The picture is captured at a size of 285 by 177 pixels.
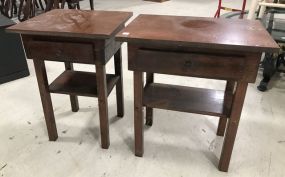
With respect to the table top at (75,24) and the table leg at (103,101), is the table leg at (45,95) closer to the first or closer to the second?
the table top at (75,24)

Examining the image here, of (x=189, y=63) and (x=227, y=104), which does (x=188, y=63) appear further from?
(x=227, y=104)

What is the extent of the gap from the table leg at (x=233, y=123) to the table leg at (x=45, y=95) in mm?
971

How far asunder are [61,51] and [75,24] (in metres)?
0.15

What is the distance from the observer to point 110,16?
1379 millimetres

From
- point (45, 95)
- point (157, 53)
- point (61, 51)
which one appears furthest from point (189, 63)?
point (45, 95)

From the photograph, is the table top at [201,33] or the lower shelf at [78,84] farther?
the lower shelf at [78,84]

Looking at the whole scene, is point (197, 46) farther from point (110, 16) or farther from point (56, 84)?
point (56, 84)

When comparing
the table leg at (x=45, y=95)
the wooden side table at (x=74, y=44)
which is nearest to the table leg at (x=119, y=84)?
the wooden side table at (x=74, y=44)

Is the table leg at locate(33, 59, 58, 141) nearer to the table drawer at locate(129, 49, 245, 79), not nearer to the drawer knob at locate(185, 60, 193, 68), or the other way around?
the table drawer at locate(129, 49, 245, 79)

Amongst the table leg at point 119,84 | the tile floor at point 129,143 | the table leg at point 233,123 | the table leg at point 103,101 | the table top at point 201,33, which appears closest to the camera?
the table top at point 201,33

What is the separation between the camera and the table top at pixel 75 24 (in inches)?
44.2

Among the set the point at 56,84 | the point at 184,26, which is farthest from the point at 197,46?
the point at 56,84

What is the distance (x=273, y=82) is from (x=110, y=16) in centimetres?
162

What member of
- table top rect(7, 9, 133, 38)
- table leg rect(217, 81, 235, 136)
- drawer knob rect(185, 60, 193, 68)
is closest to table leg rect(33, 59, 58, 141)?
table top rect(7, 9, 133, 38)
